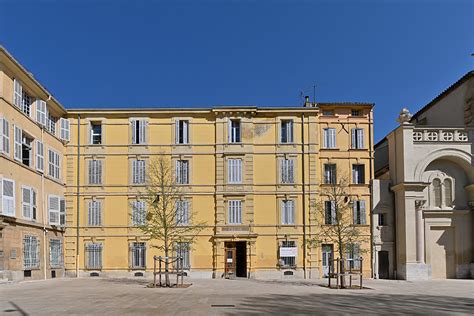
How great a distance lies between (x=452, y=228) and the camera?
1506 inches

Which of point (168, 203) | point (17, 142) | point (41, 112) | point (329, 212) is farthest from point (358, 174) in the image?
point (17, 142)

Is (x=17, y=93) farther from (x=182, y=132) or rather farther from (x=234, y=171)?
(x=234, y=171)

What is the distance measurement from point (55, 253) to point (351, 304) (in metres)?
23.4

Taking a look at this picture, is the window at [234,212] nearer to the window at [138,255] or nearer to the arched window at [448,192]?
the window at [138,255]

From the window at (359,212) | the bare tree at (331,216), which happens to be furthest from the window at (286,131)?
the window at (359,212)

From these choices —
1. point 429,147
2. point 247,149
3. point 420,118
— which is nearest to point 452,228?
point 429,147

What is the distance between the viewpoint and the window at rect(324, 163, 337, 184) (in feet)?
129

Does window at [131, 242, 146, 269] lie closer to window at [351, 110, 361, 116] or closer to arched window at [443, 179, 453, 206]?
window at [351, 110, 361, 116]

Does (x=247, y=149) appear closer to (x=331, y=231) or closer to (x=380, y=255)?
(x=331, y=231)

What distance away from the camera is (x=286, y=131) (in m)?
39.7

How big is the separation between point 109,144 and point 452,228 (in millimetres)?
24456

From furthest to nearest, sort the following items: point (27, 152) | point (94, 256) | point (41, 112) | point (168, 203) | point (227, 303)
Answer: point (94, 256) → point (168, 203) → point (41, 112) → point (27, 152) → point (227, 303)

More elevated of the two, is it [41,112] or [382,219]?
[41,112]

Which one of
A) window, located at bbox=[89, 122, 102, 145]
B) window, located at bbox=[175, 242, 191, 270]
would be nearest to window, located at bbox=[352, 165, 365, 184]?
window, located at bbox=[175, 242, 191, 270]
